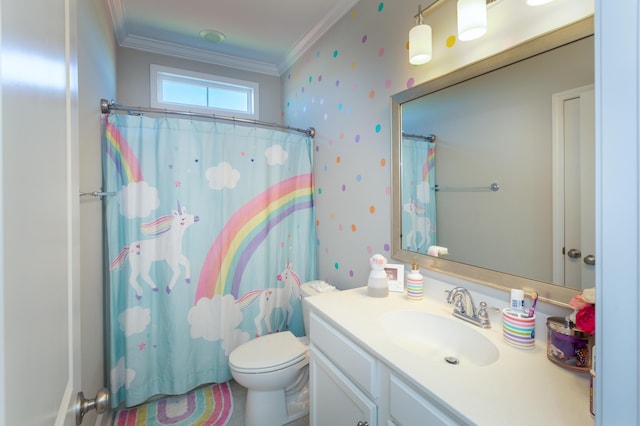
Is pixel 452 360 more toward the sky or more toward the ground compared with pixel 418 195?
more toward the ground

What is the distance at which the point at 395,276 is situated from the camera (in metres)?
1.55

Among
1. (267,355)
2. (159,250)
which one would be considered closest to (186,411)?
(267,355)

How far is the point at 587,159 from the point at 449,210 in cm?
53

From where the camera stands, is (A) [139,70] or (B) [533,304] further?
(A) [139,70]

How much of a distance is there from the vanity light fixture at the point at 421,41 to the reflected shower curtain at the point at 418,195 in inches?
14.6

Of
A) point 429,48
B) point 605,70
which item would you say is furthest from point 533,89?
point 605,70

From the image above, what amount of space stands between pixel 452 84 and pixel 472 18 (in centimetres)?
26

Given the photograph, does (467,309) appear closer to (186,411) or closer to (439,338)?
(439,338)

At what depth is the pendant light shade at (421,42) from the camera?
132cm

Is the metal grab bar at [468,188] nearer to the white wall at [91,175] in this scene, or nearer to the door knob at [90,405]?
the door knob at [90,405]

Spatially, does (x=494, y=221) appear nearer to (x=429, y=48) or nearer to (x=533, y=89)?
(x=533, y=89)

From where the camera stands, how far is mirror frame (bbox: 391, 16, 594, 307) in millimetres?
964

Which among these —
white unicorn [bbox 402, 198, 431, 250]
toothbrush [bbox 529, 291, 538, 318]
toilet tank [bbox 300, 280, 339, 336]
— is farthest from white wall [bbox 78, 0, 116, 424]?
toothbrush [bbox 529, 291, 538, 318]

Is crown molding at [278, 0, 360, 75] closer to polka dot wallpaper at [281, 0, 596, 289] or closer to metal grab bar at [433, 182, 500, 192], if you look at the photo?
polka dot wallpaper at [281, 0, 596, 289]
